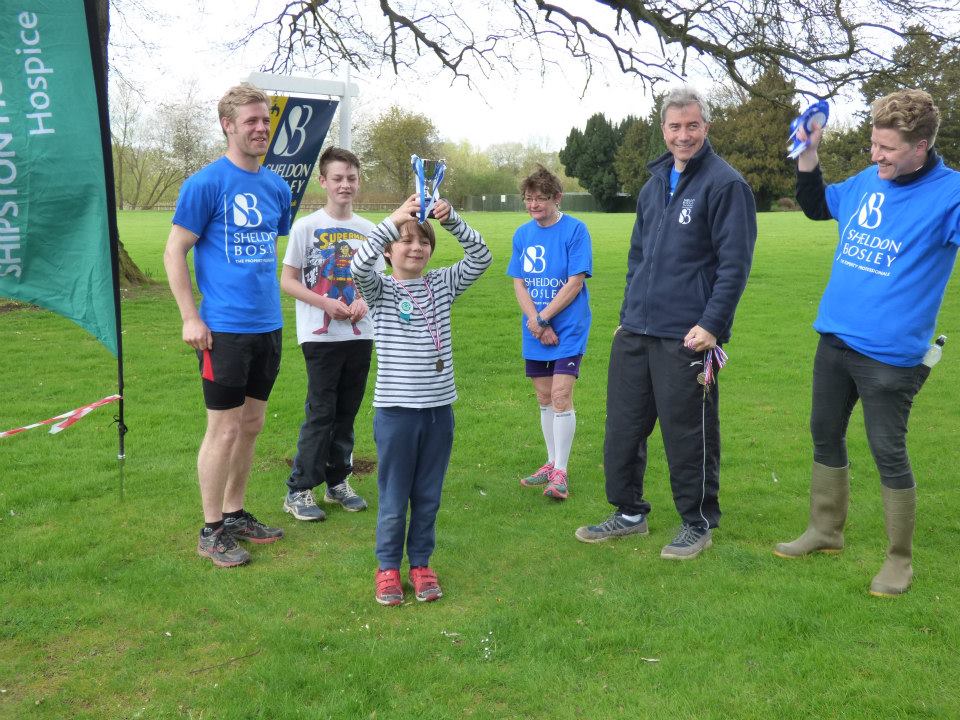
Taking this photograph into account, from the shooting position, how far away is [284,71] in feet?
52.4

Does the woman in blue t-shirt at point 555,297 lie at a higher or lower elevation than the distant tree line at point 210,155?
lower

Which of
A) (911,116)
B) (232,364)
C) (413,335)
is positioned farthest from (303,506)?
(911,116)

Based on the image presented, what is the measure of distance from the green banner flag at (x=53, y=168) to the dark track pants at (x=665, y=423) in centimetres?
272

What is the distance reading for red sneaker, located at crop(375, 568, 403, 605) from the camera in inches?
150

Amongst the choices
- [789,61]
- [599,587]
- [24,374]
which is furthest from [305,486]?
[789,61]

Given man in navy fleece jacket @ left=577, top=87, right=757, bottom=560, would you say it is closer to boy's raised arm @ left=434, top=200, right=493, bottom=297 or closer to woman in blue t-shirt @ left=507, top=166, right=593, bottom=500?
woman in blue t-shirt @ left=507, top=166, right=593, bottom=500

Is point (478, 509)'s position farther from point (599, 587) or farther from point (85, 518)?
point (85, 518)

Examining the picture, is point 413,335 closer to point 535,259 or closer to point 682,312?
point 682,312

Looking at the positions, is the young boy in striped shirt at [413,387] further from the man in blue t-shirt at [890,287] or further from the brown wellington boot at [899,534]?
the brown wellington boot at [899,534]

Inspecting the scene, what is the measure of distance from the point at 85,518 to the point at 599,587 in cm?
297

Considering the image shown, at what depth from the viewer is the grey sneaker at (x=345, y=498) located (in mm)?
5066

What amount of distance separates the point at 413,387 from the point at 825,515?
7.42 feet

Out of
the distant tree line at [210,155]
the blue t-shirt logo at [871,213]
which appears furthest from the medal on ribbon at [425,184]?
the distant tree line at [210,155]

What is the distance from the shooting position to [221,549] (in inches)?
168
